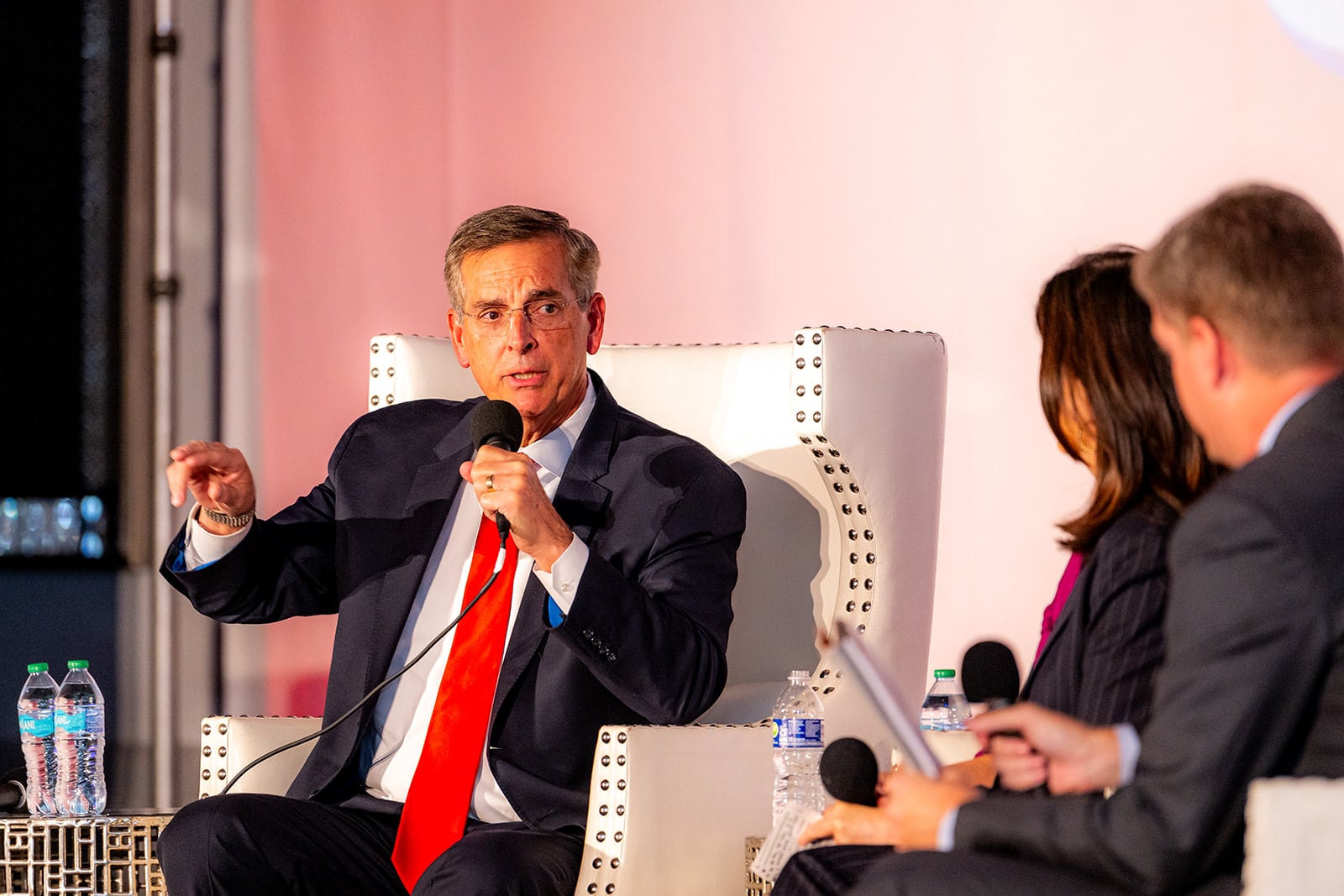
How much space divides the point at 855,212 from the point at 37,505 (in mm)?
2392

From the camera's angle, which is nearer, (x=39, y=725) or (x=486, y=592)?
(x=486, y=592)

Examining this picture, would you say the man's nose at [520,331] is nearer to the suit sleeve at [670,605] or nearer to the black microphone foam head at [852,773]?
the suit sleeve at [670,605]

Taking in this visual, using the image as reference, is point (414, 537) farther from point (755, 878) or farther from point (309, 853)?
point (755, 878)

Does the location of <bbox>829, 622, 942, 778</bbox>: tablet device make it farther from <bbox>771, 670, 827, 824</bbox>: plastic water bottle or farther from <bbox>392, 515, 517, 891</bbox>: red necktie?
<bbox>392, 515, 517, 891</bbox>: red necktie

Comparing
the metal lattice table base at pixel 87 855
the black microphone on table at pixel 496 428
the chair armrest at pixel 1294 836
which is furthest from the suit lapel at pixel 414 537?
the chair armrest at pixel 1294 836

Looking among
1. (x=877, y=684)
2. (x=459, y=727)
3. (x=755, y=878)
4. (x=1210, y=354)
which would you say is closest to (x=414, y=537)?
(x=459, y=727)

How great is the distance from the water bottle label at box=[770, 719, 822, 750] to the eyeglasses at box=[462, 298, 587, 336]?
2.45 feet

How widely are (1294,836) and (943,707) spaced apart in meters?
1.51

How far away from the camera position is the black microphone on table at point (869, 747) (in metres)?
1.62

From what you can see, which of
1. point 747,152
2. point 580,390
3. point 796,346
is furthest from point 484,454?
point 747,152

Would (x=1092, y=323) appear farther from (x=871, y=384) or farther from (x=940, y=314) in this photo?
(x=940, y=314)

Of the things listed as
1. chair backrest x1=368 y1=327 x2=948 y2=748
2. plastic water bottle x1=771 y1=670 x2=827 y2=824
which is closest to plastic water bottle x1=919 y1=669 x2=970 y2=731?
chair backrest x1=368 y1=327 x2=948 y2=748

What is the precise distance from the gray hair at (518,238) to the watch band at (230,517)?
0.48 metres

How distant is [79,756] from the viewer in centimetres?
292
